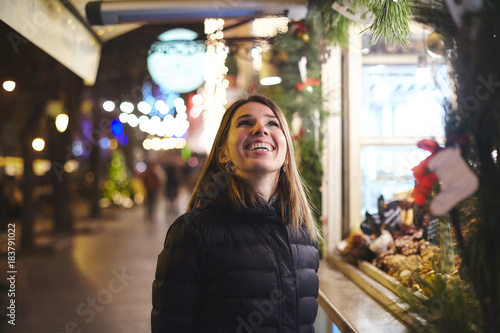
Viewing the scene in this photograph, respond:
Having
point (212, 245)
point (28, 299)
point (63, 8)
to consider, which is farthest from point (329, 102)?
point (28, 299)

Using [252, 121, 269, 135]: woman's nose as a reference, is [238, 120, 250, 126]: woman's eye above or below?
above

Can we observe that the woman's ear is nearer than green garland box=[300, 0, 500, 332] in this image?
No

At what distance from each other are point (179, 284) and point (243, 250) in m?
0.31

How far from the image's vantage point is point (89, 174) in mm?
24703

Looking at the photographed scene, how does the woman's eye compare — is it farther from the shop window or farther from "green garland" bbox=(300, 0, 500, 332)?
the shop window

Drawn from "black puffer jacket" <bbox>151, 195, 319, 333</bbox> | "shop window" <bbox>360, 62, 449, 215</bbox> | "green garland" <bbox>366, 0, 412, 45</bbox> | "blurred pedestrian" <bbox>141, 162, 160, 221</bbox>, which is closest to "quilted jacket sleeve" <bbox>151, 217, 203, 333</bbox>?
"black puffer jacket" <bbox>151, 195, 319, 333</bbox>

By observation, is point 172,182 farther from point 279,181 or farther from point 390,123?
point 279,181

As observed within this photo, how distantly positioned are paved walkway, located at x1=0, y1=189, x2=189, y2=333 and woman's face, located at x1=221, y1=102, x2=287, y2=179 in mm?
3510

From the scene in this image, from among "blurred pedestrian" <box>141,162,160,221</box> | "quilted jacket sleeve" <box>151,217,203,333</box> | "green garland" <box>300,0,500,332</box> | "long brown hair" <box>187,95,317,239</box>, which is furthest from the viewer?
"blurred pedestrian" <box>141,162,160,221</box>

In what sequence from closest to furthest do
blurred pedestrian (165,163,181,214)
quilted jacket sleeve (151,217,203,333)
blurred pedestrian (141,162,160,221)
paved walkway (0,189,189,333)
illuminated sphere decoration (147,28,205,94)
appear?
quilted jacket sleeve (151,217,203,333) < illuminated sphere decoration (147,28,205,94) < paved walkway (0,189,189,333) < blurred pedestrian (141,162,160,221) < blurred pedestrian (165,163,181,214)

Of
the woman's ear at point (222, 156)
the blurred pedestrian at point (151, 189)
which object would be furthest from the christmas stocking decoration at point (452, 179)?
the blurred pedestrian at point (151, 189)

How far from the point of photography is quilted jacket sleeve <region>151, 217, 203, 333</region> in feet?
5.75

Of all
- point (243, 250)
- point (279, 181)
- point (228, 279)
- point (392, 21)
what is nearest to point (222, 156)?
point (279, 181)

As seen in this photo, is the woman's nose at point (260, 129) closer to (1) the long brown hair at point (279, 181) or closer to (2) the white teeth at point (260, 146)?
(2) the white teeth at point (260, 146)
